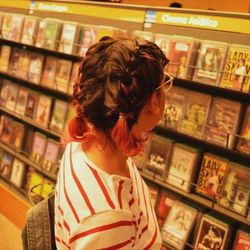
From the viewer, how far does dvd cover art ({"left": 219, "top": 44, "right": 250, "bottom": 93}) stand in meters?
2.05

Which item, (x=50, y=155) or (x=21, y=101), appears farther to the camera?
(x=21, y=101)

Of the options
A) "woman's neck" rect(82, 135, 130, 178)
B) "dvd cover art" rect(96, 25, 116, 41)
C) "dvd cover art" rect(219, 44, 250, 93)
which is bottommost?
"woman's neck" rect(82, 135, 130, 178)

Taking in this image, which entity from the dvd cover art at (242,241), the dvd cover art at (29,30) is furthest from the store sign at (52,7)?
the dvd cover art at (242,241)

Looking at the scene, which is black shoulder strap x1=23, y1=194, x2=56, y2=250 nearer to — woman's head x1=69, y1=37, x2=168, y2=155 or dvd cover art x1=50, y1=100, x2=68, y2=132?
woman's head x1=69, y1=37, x2=168, y2=155

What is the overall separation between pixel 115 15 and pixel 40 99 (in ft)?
3.29

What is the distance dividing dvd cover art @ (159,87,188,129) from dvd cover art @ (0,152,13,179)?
196 centimetres

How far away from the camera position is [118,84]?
1.06m

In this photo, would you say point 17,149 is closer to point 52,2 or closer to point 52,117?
point 52,117

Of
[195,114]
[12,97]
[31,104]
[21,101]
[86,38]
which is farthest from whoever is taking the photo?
[12,97]

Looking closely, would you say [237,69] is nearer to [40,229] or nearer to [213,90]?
[213,90]

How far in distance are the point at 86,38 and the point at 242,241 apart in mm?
1775

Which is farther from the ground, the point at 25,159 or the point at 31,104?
the point at 31,104

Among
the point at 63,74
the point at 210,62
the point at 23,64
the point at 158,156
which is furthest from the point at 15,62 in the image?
the point at 210,62

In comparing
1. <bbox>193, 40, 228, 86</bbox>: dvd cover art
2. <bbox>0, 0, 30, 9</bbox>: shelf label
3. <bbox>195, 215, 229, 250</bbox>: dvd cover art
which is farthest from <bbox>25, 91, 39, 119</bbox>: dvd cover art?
<bbox>195, 215, 229, 250</bbox>: dvd cover art
